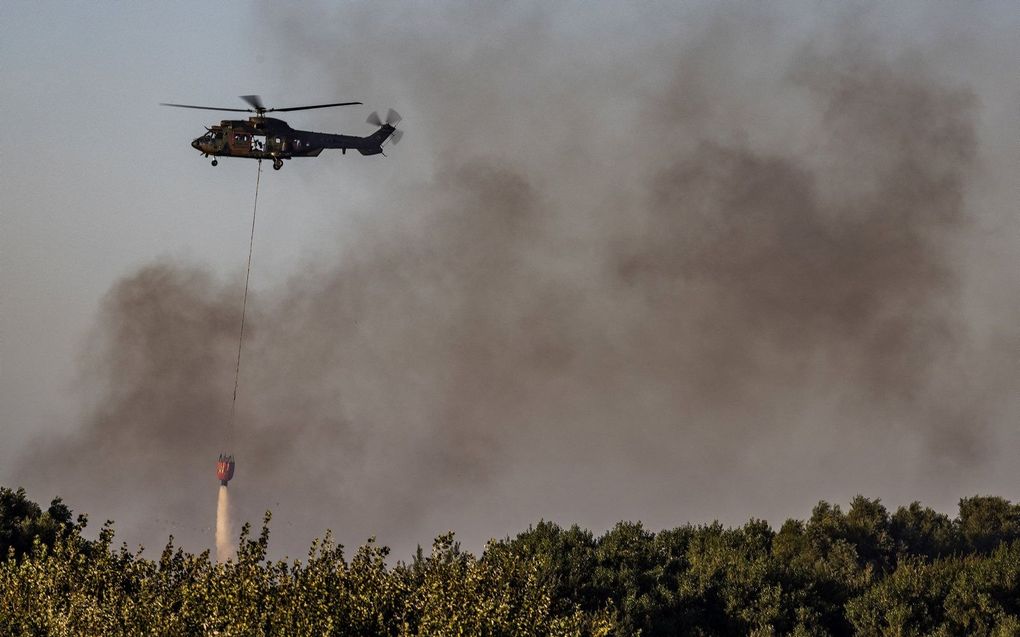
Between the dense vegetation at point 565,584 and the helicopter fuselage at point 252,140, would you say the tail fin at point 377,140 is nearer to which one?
the helicopter fuselage at point 252,140

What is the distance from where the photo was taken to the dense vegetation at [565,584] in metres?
33.4

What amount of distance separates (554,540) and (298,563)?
36.6 metres

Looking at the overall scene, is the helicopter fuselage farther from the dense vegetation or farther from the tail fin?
the dense vegetation

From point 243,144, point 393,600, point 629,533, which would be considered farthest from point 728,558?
point 393,600

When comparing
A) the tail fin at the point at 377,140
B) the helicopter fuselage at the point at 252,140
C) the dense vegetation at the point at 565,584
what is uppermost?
the tail fin at the point at 377,140

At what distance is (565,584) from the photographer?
62.2m

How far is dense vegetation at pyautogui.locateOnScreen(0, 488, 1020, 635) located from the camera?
1314 inches

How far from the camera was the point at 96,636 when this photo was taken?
110ft

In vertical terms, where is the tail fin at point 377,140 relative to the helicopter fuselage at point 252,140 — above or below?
above

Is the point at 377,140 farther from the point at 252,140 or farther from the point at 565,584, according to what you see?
the point at 565,584

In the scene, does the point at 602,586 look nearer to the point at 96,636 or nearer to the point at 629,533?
the point at 629,533

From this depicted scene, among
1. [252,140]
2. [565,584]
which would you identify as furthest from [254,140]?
[565,584]

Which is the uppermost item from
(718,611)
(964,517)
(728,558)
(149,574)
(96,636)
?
(964,517)

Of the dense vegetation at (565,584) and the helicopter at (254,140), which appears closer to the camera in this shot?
the dense vegetation at (565,584)
